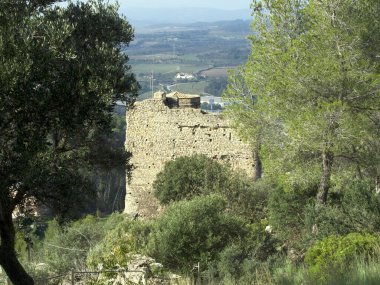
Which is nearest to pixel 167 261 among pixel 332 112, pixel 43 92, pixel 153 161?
pixel 332 112

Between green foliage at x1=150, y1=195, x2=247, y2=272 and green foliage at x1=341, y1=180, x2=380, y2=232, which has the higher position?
green foliage at x1=341, y1=180, x2=380, y2=232

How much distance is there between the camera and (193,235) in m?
12.5

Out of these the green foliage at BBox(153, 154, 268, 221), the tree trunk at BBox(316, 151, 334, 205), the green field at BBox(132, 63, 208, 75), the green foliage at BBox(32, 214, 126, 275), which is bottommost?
the green field at BBox(132, 63, 208, 75)

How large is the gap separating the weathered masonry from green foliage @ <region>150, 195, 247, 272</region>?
281 inches

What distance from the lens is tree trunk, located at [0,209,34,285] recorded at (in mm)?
7648

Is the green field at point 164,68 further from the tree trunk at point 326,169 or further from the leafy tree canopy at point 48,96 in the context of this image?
the leafy tree canopy at point 48,96

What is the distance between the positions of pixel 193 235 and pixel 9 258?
5319mm

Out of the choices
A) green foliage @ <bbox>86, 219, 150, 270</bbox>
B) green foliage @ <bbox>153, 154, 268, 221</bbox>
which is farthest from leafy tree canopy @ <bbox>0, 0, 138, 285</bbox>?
green foliage @ <bbox>153, 154, 268, 221</bbox>

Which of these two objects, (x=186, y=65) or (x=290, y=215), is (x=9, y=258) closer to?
(x=290, y=215)

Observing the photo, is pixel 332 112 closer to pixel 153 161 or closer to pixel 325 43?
pixel 325 43

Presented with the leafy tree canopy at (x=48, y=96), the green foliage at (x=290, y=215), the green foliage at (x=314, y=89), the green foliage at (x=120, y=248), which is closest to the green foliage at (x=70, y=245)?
the green foliage at (x=120, y=248)

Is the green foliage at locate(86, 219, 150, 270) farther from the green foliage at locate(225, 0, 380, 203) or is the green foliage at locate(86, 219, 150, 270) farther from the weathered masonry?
the weathered masonry

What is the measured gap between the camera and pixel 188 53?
17488 centimetres

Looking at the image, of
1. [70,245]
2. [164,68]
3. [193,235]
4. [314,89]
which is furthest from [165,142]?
[164,68]
